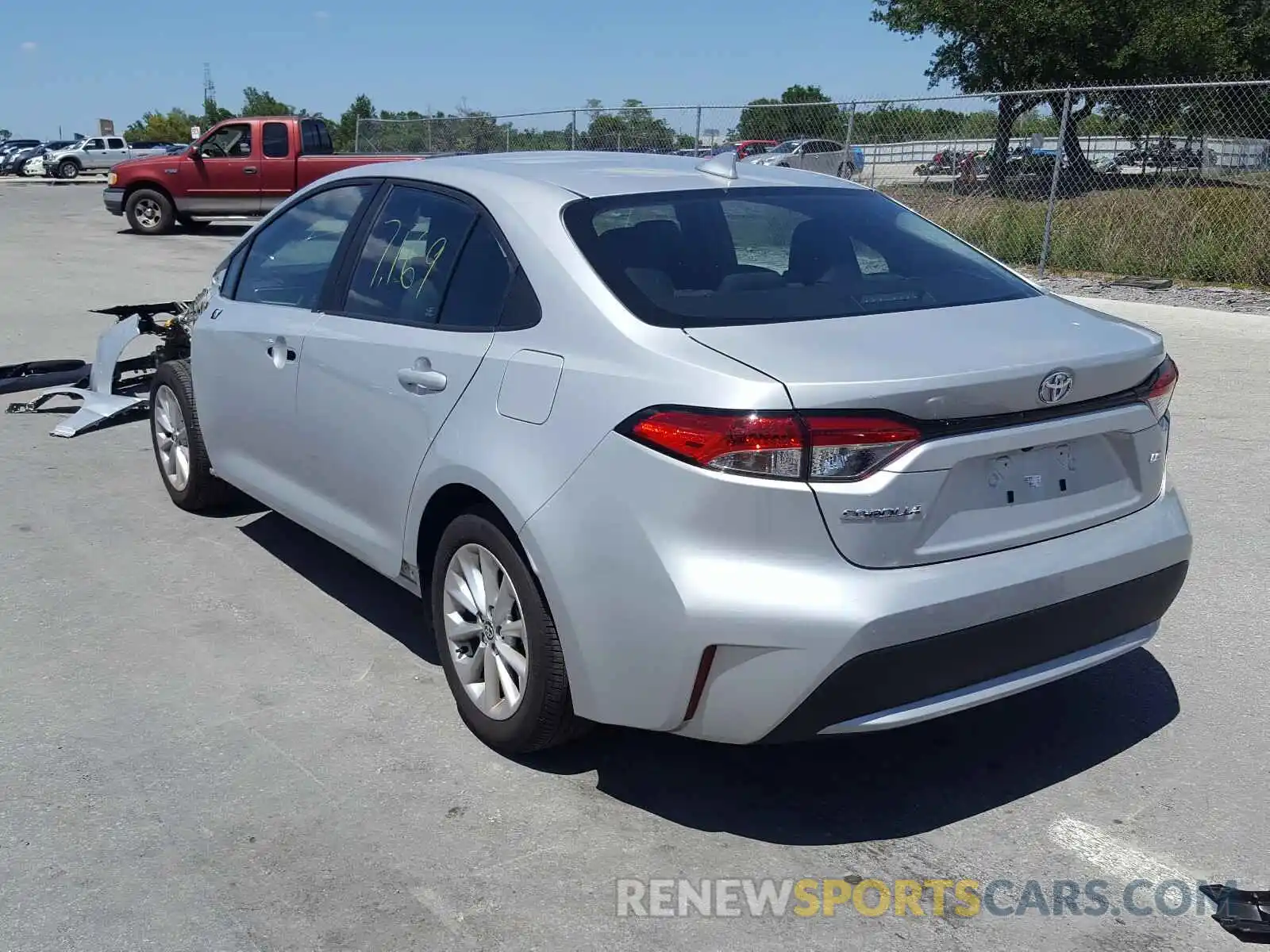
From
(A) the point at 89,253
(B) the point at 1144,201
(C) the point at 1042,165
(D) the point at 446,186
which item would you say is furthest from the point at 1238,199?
(A) the point at 89,253

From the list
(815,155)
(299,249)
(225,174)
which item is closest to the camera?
(299,249)

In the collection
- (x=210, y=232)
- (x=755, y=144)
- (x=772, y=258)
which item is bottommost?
(x=210, y=232)

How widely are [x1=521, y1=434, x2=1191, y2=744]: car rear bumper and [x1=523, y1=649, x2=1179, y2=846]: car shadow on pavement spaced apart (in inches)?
16.0

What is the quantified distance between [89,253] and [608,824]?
18079 millimetres

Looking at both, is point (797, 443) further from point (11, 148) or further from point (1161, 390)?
point (11, 148)

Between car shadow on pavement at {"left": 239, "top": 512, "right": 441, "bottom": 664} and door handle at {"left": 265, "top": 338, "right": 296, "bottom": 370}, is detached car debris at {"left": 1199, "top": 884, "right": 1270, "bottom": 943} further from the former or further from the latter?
door handle at {"left": 265, "top": 338, "right": 296, "bottom": 370}

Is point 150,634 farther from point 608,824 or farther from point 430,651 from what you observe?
point 608,824

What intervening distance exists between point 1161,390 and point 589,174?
1841mm

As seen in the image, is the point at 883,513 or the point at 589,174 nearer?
the point at 883,513

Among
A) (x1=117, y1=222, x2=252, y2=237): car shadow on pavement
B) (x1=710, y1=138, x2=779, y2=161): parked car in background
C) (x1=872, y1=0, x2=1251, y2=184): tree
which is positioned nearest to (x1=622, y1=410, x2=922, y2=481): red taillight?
(x1=710, y1=138, x2=779, y2=161): parked car in background

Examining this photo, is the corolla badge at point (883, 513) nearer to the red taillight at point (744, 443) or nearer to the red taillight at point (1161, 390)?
the red taillight at point (744, 443)

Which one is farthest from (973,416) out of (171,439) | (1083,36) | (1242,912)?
(1083,36)

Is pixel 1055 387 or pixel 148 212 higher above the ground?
pixel 1055 387

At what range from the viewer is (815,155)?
18391 millimetres
